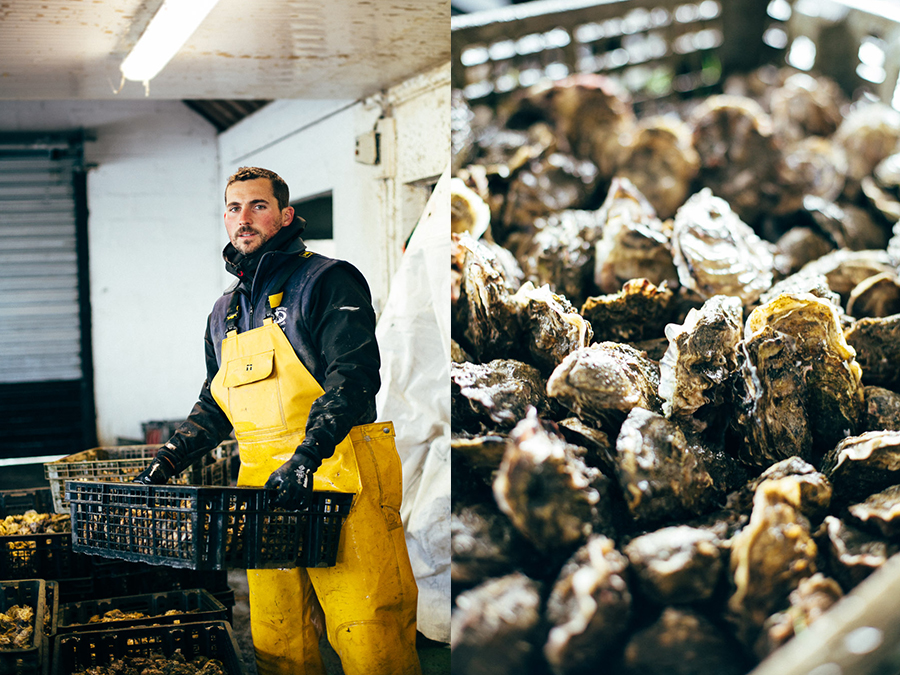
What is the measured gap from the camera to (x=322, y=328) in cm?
181

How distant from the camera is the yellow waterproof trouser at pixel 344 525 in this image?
6.00 feet

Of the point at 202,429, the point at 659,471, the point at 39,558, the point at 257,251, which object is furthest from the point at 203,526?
the point at 39,558

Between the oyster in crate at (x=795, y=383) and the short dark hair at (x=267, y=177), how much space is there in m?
1.29

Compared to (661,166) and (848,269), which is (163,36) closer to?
(661,166)

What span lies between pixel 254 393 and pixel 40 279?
2.07 meters

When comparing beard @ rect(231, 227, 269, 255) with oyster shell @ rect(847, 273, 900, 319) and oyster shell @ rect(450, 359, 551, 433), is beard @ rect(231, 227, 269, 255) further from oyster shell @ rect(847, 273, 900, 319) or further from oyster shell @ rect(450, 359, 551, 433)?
oyster shell @ rect(847, 273, 900, 319)

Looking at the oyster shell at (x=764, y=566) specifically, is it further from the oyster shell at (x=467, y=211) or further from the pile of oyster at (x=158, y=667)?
the pile of oyster at (x=158, y=667)

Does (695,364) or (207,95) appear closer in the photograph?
(695,364)

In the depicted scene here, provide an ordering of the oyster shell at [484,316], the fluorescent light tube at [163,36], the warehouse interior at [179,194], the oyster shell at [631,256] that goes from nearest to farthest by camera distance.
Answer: the oyster shell at [484,316]
the oyster shell at [631,256]
the fluorescent light tube at [163,36]
the warehouse interior at [179,194]

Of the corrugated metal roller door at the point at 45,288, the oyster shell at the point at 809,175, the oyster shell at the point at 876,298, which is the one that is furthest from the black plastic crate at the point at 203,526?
the oyster shell at the point at 809,175

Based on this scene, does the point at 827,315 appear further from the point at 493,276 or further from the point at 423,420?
the point at 423,420

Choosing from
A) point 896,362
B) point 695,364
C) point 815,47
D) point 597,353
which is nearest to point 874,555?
point 695,364

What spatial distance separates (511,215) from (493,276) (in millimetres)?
808

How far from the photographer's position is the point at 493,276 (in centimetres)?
136
